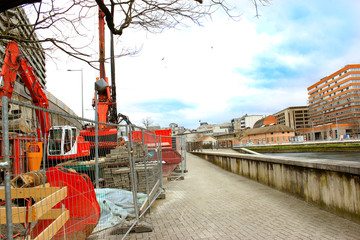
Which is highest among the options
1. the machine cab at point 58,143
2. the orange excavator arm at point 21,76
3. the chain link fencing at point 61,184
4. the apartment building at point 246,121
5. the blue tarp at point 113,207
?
the apartment building at point 246,121

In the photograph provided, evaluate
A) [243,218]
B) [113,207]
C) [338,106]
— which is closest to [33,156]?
[113,207]

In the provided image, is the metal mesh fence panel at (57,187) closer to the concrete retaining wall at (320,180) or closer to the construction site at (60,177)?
the construction site at (60,177)

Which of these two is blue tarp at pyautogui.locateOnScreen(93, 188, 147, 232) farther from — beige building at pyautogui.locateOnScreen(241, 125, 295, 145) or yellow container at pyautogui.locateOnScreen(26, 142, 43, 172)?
beige building at pyautogui.locateOnScreen(241, 125, 295, 145)

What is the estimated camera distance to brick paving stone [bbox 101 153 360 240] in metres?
4.36

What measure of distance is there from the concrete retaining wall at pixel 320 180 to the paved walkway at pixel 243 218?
194 millimetres

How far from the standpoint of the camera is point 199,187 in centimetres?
929

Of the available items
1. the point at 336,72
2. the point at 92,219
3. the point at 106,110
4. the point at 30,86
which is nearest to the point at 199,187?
the point at 92,219

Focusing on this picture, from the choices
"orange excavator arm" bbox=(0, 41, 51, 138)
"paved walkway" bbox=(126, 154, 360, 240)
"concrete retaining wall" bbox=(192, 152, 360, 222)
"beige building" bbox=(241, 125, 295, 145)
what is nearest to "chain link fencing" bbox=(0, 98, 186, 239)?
"paved walkway" bbox=(126, 154, 360, 240)

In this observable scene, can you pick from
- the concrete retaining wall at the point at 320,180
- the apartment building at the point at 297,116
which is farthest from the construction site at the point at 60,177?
the apartment building at the point at 297,116

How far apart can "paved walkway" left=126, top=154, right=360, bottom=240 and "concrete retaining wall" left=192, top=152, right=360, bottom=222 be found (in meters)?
0.19

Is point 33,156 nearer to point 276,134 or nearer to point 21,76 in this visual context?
point 21,76

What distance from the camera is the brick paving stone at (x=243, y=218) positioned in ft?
14.3

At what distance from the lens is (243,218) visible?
5.30 m

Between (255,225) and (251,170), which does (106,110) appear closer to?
(251,170)
